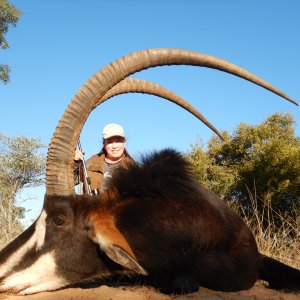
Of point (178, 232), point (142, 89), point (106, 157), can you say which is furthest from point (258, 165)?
point (178, 232)

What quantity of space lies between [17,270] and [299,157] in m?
13.0

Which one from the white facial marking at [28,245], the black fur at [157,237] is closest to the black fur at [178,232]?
the black fur at [157,237]

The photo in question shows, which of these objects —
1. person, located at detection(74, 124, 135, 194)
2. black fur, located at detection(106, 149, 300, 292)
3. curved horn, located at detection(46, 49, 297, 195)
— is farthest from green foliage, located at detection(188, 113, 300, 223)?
curved horn, located at detection(46, 49, 297, 195)

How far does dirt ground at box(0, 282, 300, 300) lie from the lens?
4.17 metres

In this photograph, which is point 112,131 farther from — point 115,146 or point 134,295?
point 134,295

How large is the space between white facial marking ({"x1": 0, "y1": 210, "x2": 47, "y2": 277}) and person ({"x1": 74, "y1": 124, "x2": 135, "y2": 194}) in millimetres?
2611

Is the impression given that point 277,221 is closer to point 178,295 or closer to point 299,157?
point 299,157

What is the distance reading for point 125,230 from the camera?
4.23m

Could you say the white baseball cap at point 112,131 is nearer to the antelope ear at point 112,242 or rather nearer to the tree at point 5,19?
the antelope ear at point 112,242

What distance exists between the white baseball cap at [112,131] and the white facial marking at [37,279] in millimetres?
3161

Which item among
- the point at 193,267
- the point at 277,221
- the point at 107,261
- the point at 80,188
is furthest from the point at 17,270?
the point at 277,221

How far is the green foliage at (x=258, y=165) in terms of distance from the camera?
15195 millimetres

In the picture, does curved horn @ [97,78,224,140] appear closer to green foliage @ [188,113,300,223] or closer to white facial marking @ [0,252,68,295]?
white facial marking @ [0,252,68,295]

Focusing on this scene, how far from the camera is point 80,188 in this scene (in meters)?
7.40
